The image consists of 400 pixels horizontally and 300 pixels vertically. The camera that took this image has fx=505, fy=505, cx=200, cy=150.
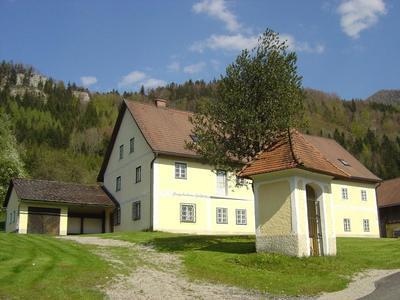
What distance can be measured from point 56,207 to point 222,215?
11.9 metres

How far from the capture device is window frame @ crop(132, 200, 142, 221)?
3447cm

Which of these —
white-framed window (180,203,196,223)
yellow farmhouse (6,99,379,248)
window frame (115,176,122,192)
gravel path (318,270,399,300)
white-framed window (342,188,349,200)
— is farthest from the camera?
white-framed window (342,188,349,200)

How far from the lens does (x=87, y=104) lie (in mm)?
144000

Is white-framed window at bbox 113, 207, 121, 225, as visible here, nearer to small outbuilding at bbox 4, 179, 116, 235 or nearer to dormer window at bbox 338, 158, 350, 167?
small outbuilding at bbox 4, 179, 116, 235

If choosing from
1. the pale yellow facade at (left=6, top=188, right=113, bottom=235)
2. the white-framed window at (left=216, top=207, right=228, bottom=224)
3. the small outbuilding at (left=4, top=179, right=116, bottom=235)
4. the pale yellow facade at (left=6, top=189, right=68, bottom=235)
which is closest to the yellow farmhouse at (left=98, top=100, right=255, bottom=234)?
the white-framed window at (left=216, top=207, right=228, bottom=224)

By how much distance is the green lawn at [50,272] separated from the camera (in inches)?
461

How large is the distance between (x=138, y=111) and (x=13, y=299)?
26.9 metres

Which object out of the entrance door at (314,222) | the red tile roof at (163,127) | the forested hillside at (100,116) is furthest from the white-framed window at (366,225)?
the forested hillside at (100,116)

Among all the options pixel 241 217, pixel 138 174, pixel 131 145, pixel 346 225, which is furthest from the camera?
pixel 346 225

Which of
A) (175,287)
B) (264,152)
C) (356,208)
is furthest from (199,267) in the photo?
(356,208)

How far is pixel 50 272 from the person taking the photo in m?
14.1

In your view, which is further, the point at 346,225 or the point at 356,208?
the point at 356,208

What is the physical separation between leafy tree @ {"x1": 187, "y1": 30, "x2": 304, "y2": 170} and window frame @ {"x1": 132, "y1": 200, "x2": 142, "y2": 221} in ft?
41.1

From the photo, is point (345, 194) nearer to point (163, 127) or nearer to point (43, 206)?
point (163, 127)
